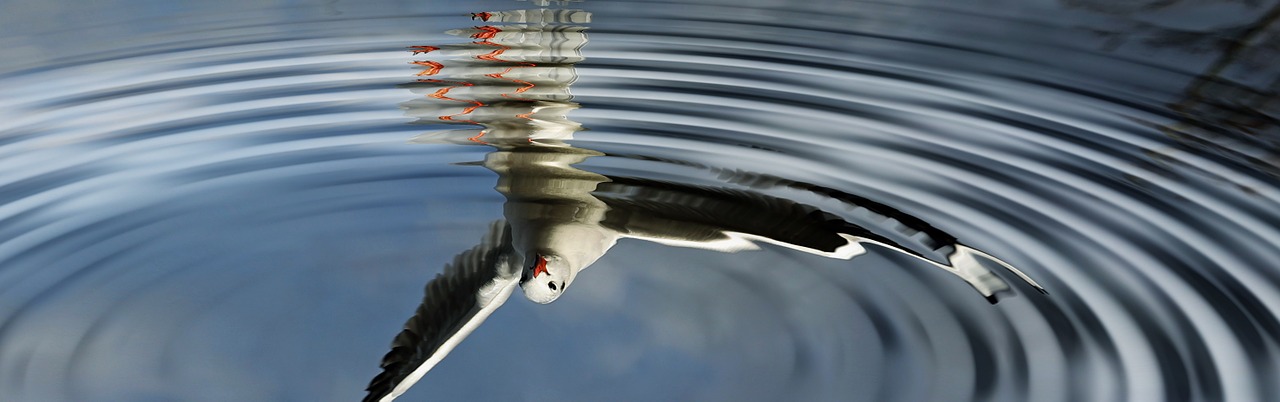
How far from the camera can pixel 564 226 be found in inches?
114

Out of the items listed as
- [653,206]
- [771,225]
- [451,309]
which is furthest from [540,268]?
[771,225]

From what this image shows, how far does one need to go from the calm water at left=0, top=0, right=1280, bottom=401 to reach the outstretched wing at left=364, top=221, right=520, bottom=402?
0.02 meters

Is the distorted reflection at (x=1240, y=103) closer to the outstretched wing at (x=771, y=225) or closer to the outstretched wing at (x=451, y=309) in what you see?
the outstretched wing at (x=771, y=225)

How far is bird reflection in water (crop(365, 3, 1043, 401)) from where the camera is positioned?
101 inches

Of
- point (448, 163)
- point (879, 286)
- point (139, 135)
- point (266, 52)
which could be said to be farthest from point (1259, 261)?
point (266, 52)

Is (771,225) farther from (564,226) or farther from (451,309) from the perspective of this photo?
(451,309)

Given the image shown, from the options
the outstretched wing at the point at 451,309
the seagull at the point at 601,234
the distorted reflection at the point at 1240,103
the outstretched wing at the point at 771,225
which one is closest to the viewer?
the outstretched wing at the point at 451,309

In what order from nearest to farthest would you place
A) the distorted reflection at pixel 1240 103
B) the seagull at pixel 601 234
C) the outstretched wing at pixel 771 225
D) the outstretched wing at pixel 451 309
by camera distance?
the outstretched wing at pixel 451 309 < the seagull at pixel 601 234 < the outstretched wing at pixel 771 225 < the distorted reflection at pixel 1240 103

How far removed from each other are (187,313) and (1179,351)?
175cm

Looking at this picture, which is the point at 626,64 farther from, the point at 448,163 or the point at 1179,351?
the point at 1179,351

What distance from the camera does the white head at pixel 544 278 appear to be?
2.62 metres

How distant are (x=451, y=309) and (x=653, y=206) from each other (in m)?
0.61

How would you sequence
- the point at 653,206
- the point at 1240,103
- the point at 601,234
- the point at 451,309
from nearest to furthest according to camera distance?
the point at 451,309
the point at 601,234
the point at 653,206
the point at 1240,103

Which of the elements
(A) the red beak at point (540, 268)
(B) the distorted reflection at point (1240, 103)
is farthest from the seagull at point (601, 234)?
(B) the distorted reflection at point (1240, 103)
